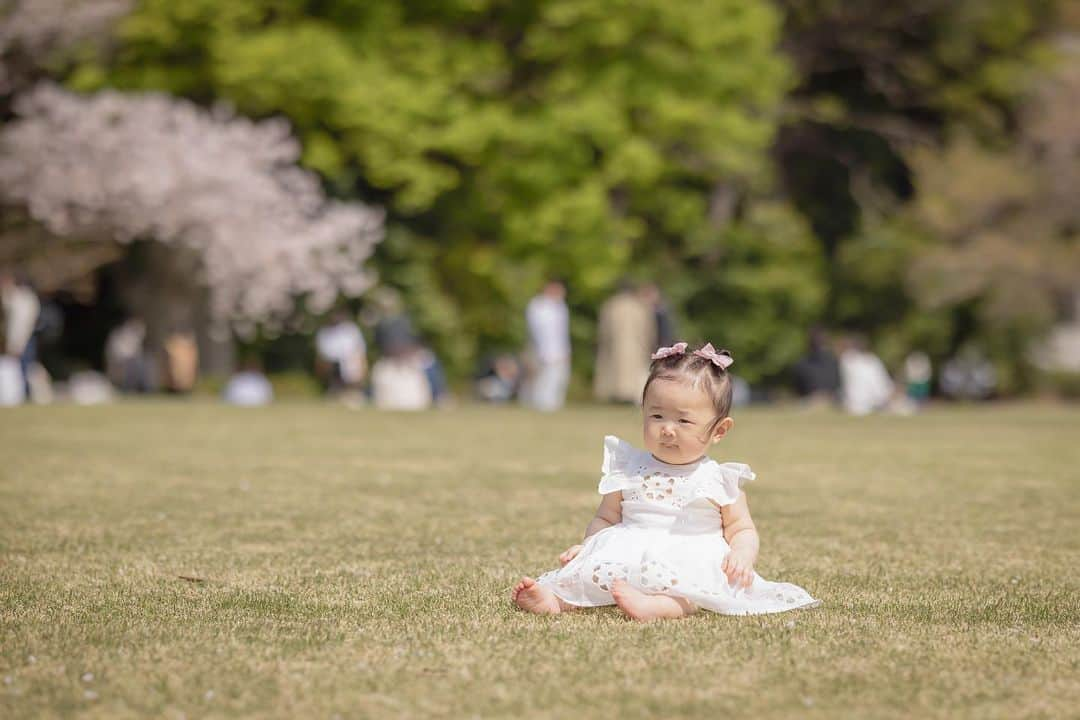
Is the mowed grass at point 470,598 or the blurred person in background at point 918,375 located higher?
the blurred person in background at point 918,375

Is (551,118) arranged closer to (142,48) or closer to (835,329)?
(142,48)

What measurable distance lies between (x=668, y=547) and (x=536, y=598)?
1.78 ft

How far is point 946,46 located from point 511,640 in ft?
118

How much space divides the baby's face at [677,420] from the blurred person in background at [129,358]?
1115 inches

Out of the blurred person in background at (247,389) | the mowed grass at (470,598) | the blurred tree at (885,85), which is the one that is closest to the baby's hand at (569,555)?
the mowed grass at (470,598)

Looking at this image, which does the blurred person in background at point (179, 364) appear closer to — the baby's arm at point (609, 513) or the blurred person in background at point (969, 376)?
the blurred person in background at point (969, 376)

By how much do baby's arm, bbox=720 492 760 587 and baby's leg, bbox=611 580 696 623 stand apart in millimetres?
234

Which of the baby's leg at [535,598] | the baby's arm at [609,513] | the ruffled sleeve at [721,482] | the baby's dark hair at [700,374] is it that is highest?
the baby's dark hair at [700,374]

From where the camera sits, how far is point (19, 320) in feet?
76.2

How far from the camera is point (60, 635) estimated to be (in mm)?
4805

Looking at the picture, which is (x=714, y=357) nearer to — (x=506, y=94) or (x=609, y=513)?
(x=609, y=513)

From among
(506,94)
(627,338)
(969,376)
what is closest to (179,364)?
(506,94)

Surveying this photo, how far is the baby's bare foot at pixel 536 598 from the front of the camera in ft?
17.3

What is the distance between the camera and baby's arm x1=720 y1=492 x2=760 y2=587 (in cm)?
531
